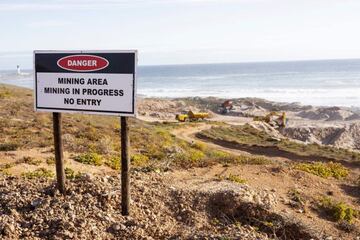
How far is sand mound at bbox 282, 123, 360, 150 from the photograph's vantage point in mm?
38312

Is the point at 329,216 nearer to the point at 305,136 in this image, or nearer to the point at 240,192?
the point at 240,192

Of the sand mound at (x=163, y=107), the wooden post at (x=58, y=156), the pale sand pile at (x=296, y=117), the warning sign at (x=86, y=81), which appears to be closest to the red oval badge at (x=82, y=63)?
the warning sign at (x=86, y=81)

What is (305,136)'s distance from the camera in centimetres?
4078

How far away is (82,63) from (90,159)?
6.45 m

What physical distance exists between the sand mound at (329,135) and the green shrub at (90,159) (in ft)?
92.6

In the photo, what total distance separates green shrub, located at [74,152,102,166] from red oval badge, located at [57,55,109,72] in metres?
6.02

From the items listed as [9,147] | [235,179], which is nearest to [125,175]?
[235,179]

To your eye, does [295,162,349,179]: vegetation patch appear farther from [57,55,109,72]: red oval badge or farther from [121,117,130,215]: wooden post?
[57,55,109,72]: red oval badge

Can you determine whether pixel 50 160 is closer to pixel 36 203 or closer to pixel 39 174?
pixel 39 174

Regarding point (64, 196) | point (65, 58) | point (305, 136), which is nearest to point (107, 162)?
point (64, 196)

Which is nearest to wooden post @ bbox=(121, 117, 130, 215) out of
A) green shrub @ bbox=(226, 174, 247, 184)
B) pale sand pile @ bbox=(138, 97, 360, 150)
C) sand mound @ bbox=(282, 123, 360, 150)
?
green shrub @ bbox=(226, 174, 247, 184)

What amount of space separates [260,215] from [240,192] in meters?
0.77

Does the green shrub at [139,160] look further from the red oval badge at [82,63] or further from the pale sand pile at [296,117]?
the pale sand pile at [296,117]

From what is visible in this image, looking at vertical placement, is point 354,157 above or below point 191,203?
below
